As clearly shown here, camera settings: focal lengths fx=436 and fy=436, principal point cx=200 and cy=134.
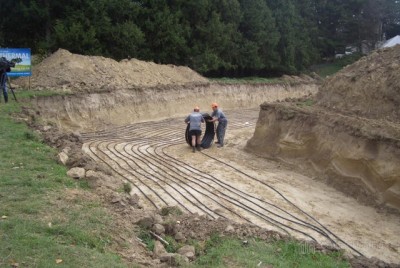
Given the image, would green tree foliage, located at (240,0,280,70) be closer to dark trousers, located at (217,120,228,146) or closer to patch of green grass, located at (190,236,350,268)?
dark trousers, located at (217,120,228,146)

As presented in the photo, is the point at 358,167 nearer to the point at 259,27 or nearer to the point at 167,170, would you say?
the point at 167,170

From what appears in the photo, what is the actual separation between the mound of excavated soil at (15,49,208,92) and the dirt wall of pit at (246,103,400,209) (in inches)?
328

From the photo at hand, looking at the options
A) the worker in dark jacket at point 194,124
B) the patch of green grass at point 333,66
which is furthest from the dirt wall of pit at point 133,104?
the patch of green grass at point 333,66

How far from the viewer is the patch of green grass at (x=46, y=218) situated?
16.0 ft

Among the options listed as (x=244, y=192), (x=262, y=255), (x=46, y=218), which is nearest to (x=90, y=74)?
(x=244, y=192)

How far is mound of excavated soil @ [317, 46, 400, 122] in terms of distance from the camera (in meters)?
12.4

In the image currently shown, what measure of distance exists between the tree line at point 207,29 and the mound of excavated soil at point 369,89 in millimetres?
12537

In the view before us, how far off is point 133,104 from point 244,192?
10.9 meters

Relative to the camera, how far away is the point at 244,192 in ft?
35.0

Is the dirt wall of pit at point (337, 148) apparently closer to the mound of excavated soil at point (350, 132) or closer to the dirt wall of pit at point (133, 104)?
the mound of excavated soil at point (350, 132)

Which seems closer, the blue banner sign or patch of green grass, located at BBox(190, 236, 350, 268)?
patch of green grass, located at BBox(190, 236, 350, 268)

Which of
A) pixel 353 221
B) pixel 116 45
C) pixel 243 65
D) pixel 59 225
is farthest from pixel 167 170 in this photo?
pixel 243 65

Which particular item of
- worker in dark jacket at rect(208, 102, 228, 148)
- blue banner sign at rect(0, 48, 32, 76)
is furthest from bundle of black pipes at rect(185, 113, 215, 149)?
blue banner sign at rect(0, 48, 32, 76)

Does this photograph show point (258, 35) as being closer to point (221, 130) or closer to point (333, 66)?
point (333, 66)
